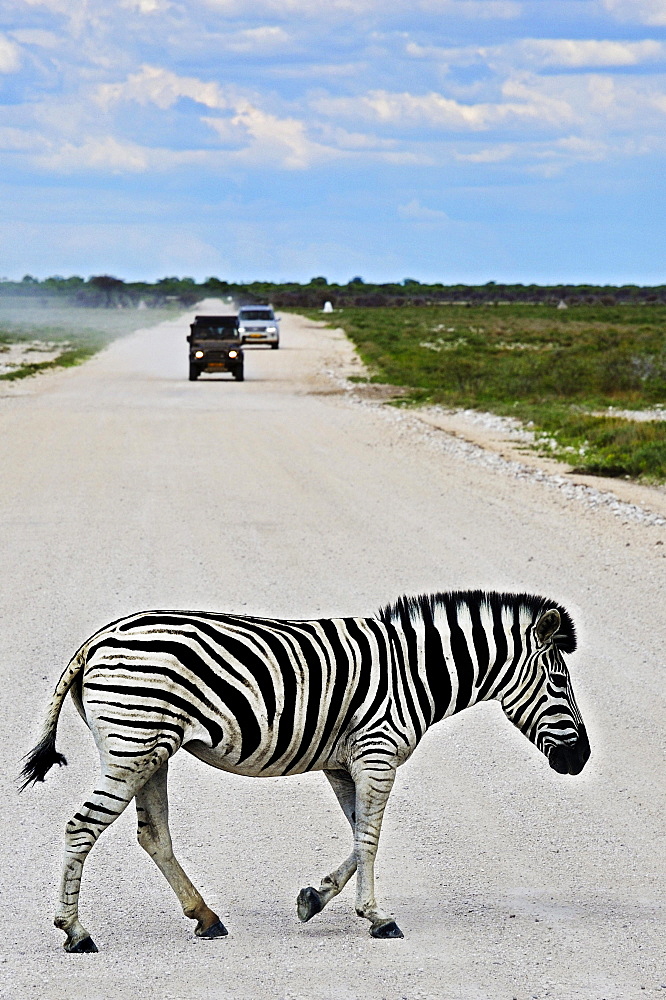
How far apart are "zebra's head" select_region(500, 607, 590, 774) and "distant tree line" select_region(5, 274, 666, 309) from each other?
136 m

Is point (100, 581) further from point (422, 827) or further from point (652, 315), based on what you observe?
point (652, 315)

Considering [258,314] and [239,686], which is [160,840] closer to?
[239,686]

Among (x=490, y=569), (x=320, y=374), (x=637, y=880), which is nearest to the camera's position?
(x=637, y=880)

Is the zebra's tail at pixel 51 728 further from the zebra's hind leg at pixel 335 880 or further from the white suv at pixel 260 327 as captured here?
the white suv at pixel 260 327

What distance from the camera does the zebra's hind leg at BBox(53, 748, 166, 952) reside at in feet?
13.5

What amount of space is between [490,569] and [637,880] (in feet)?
19.9

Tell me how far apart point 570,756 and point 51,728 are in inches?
71.1

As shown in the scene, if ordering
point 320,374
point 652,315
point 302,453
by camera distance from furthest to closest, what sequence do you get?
point 652,315 < point 320,374 < point 302,453

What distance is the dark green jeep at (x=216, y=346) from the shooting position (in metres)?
36.3

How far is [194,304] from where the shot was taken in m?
151

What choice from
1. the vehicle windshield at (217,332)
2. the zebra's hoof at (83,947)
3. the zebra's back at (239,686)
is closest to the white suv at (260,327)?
the vehicle windshield at (217,332)

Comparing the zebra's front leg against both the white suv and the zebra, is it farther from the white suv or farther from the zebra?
the white suv

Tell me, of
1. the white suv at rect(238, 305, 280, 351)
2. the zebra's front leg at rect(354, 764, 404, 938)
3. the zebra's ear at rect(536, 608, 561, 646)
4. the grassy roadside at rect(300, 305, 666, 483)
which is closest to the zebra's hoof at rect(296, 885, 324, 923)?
the zebra's front leg at rect(354, 764, 404, 938)

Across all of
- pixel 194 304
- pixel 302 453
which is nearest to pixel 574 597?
pixel 302 453
